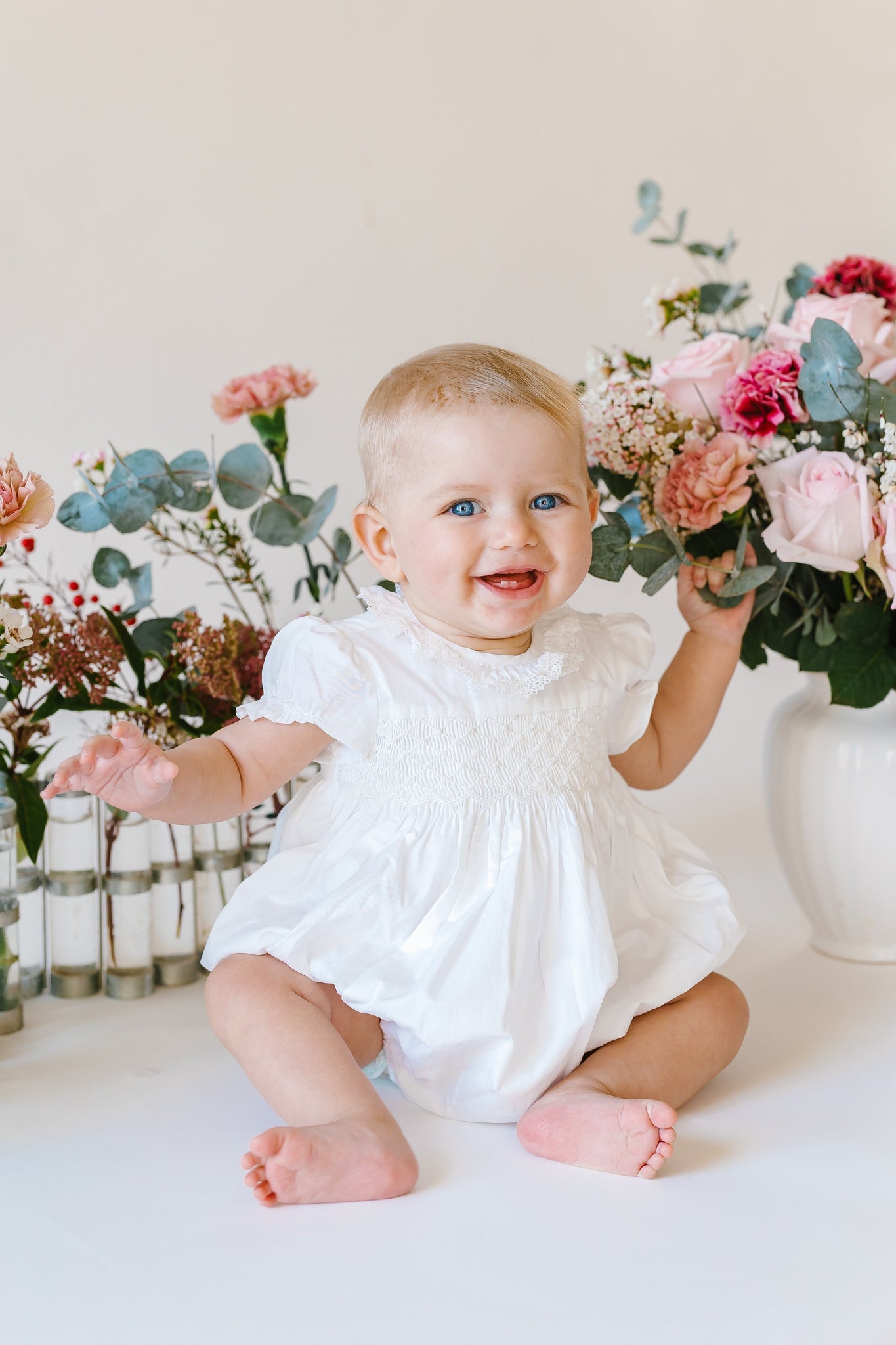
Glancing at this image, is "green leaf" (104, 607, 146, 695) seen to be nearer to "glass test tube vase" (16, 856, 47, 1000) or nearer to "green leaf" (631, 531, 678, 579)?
"glass test tube vase" (16, 856, 47, 1000)

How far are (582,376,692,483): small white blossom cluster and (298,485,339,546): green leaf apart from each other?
0.25 metres

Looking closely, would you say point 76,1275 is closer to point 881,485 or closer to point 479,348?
point 479,348

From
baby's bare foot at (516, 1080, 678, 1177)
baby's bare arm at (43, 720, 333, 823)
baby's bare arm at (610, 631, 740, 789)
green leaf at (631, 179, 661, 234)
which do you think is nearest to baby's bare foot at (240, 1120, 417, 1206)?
baby's bare foot at (516, 1080, 678, 1177)

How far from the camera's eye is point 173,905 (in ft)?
4.56

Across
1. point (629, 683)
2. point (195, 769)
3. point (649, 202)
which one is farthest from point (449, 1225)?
point (649, 202)

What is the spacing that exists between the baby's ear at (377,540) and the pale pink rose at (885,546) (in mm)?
416

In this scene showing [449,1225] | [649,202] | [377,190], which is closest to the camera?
[449,1225]

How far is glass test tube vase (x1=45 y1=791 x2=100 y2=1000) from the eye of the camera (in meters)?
1.35

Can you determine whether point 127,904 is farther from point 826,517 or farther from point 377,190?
point 377,190

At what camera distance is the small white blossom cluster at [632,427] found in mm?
1275

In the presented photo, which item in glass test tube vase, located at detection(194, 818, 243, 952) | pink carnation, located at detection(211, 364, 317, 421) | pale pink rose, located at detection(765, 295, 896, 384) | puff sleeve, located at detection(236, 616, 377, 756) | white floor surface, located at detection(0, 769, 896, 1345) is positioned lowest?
white floor surface, located at detection(0, 769, 896, 1345)

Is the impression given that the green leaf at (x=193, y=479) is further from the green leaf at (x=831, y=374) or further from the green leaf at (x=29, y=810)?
the green leaf at (x=831, y=374)

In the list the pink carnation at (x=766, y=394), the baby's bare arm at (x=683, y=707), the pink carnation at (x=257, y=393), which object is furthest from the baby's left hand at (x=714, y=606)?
the pink carnation at (x=257, y=393)

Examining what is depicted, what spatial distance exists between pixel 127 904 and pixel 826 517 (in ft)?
2.45
